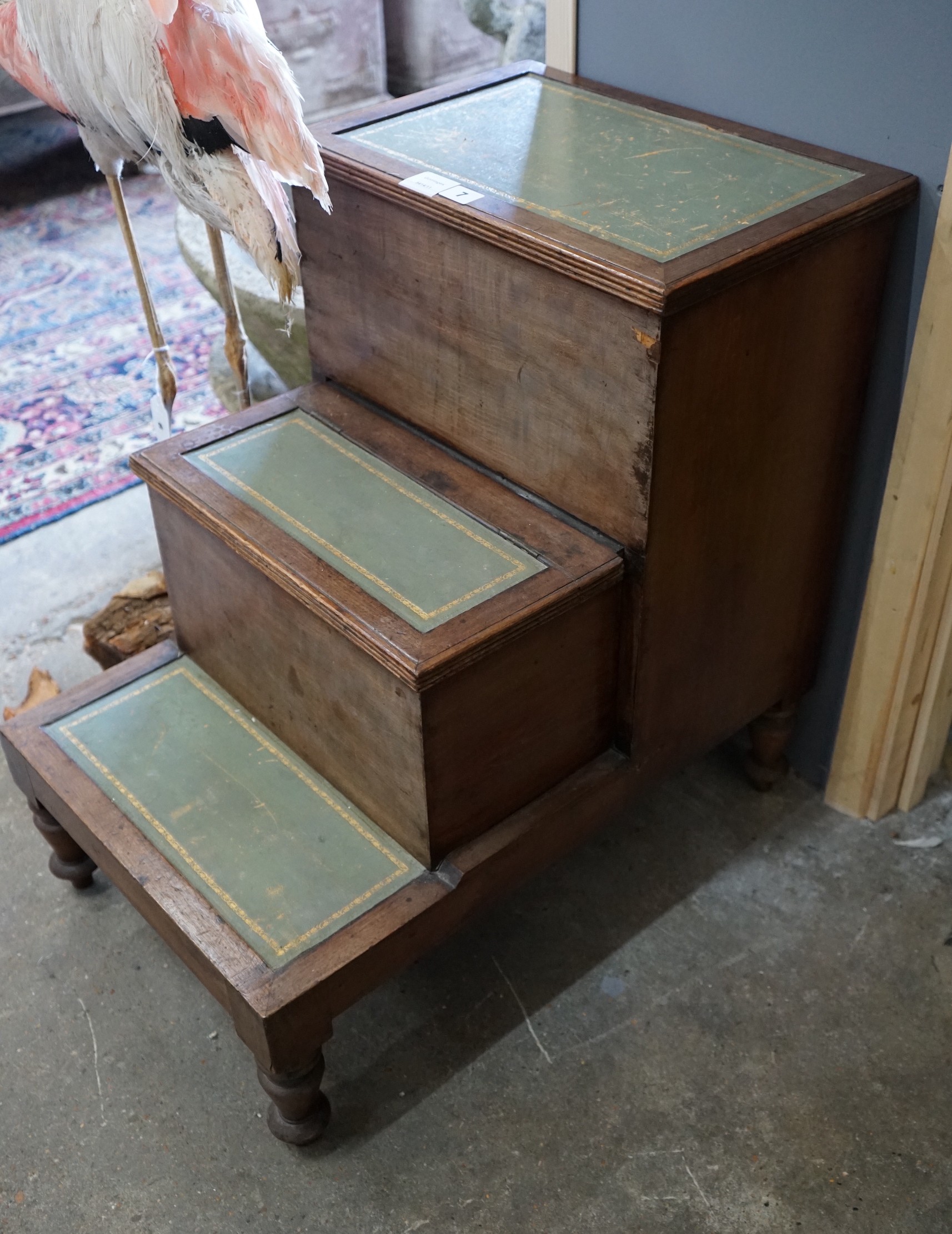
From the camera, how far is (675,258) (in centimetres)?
120

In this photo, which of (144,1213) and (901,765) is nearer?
(144,1213)

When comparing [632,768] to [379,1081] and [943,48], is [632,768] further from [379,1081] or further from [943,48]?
[943,48]

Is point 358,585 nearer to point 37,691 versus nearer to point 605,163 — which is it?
point 605,163

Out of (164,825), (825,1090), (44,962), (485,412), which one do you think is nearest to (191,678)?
(164,825)

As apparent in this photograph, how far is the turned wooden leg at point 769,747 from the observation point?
1.76m

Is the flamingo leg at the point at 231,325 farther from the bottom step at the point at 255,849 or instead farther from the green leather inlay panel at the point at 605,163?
the bottom step at the point at 255,849

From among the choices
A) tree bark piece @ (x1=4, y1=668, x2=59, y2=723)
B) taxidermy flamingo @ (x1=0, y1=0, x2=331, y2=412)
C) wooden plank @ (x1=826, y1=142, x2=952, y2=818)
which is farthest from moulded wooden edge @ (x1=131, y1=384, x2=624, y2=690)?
tree bark piece @ (x1=4, y1=668, x2=59, y2=723)

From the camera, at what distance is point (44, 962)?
164 centimetres

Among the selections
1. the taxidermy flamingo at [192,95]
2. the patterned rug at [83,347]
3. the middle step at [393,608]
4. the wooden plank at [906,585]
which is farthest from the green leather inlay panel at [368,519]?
the patterned rug at [83,347]

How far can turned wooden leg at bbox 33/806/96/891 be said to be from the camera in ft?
5.35

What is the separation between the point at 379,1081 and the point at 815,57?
128 cm

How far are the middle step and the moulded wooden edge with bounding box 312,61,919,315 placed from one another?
29 cm

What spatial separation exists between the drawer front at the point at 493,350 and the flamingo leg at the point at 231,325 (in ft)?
0.63

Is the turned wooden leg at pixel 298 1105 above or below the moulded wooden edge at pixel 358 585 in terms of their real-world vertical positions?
below
